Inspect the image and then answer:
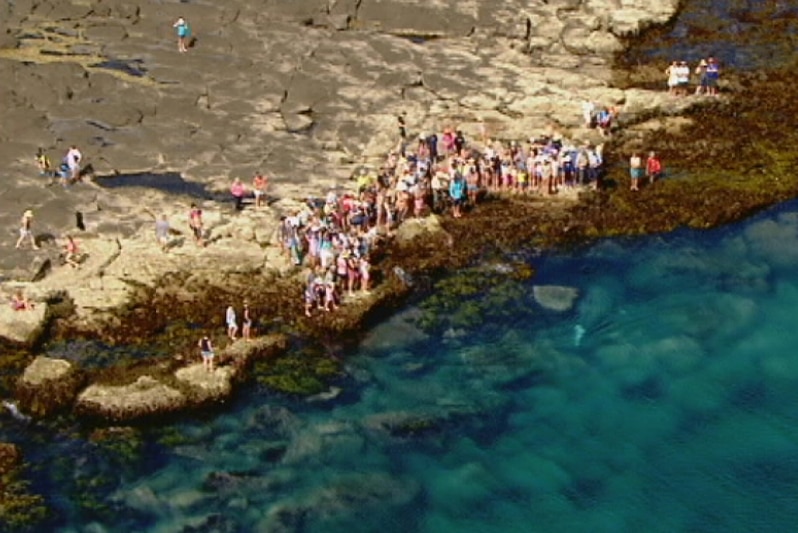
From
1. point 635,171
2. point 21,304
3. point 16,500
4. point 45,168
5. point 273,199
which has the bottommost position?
point 16,500

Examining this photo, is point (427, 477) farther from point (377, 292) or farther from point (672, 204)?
point (672, 204)

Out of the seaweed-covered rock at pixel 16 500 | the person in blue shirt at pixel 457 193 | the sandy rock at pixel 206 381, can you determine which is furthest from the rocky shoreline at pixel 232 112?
the seaweed-covered rock at pixel 16 500

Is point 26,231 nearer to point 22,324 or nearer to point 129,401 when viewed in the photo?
point 22,324

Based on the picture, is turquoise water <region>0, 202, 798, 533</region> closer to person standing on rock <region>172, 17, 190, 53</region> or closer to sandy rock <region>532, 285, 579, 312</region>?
sandy rock <region>532, 285, 579, 312</region>

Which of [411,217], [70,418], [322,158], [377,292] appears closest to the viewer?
[70,418]

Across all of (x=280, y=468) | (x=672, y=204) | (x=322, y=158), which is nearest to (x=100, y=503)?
(x=280, y=468)

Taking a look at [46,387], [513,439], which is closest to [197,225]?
[46,387]
